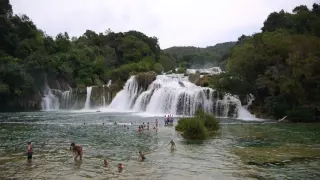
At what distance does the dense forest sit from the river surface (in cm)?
919

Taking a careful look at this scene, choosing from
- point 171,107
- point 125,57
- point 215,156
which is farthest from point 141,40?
point 215,156

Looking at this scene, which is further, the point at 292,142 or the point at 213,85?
the point at 213,85

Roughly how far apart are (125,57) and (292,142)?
65808mm

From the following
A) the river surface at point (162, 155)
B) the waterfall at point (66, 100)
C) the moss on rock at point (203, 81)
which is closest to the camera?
the river surface at point (162, 155)

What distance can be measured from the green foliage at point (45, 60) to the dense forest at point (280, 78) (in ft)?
83.9

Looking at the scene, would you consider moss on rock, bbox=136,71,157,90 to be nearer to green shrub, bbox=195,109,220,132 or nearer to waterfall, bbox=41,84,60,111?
waterfall, bbox=41,84,60,111

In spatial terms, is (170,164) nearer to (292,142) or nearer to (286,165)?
(286,165)

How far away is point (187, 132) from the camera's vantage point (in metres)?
24.3

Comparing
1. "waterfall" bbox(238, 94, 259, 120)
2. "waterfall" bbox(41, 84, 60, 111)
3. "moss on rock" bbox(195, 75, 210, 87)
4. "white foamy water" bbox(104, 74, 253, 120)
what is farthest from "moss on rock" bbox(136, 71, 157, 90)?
"waterfall" bbox(238, 94, 259, 120)

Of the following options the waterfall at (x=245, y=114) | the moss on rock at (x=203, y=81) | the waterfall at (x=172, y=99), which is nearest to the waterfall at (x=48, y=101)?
the waterfall at (x=172, y=99)

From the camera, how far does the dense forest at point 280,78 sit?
36219 millimetres

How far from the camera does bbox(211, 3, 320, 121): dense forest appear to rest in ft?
119

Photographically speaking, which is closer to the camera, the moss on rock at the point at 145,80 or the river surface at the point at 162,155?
the river surface at the point at 162,155

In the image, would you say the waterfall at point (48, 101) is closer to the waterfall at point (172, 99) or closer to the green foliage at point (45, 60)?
the green foliage at point (45, 60)
